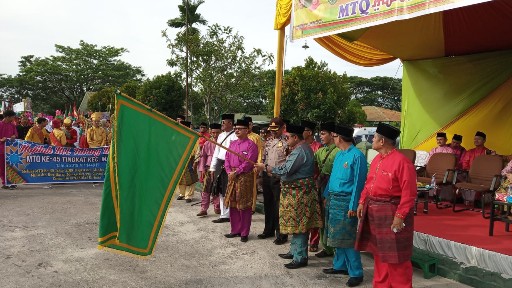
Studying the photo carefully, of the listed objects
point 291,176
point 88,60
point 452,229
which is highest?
point 88,60

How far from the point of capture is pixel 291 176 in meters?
4.98

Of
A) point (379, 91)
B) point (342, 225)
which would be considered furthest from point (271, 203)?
point (379, 91)

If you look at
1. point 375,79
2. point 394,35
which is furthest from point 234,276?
point 375,79

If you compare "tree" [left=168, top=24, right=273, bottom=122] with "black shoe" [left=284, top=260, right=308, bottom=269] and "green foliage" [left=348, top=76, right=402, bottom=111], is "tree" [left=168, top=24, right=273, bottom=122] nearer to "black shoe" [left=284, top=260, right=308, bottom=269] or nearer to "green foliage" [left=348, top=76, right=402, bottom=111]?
"black shoe" [left=284, top=260, right=308, bottom=269]

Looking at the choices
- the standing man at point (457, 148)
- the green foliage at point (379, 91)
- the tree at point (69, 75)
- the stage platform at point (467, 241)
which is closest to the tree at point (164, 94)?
the tree at point (69, 75)

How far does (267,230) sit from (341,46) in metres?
5.33

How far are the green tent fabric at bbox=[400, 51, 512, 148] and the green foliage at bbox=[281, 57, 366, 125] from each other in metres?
18.4

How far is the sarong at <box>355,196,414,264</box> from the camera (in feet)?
12.5

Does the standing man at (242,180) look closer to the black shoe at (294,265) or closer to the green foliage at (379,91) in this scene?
the black shoe at (294,265)

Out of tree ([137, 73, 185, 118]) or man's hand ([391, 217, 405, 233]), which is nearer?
man's hand ([391, 217, 405, 233])

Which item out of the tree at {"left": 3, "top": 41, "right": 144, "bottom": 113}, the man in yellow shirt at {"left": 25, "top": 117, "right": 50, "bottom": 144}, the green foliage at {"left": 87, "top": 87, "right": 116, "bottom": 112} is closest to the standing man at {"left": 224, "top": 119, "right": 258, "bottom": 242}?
the man in yellow shirt at {"left": 25, "top": 117, "right": 50, "bottom": 144}

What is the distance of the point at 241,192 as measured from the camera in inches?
241

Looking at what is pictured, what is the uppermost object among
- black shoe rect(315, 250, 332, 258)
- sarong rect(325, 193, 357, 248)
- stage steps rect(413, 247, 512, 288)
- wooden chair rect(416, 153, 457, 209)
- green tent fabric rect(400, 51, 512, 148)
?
green tent fabric rect(400, 51, 512, 148)

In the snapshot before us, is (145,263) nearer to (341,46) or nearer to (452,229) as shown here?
(452,229)
